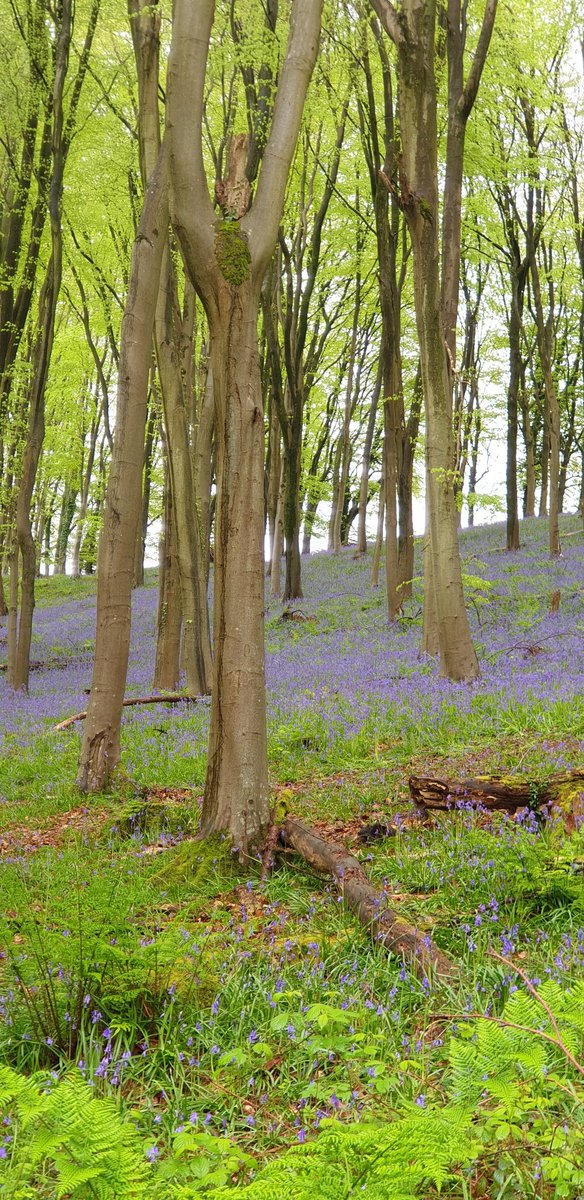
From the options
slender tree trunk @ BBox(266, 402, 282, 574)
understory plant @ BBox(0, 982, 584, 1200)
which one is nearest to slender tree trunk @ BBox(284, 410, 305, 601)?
slender tree trunk @ BBox(266, 402, 282, 574)

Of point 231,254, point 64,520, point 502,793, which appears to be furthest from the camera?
point 64,520

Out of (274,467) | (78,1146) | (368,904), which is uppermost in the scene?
(274,467)

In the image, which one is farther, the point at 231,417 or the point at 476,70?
the point at 476,70

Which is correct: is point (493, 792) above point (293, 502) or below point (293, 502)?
below

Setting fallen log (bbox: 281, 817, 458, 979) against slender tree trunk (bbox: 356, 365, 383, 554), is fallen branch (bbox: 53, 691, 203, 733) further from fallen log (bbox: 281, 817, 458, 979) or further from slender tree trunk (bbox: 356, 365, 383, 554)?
slender tree trunk (bbox: 356, 365, 383, 554)

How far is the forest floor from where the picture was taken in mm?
2168

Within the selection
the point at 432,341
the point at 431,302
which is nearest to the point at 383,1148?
the point at 432,341

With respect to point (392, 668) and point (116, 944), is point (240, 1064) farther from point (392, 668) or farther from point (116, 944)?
point (392, 668)

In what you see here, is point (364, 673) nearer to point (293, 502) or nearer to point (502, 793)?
point (502, 793)

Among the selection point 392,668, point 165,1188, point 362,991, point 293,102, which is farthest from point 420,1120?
point 392,668

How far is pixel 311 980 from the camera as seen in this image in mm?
3514

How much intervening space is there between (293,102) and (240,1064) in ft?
20.1

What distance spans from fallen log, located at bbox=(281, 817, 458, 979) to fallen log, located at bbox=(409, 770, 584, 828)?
3.37 feet

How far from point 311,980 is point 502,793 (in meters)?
2.56
